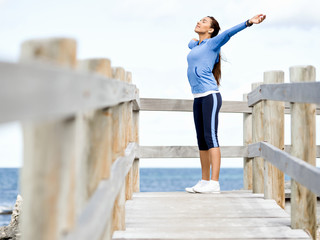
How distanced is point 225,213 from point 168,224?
0.71m

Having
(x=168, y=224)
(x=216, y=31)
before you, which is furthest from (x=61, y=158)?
(x=216, y=31)

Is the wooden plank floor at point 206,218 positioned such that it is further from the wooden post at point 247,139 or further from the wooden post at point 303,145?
the wooden post at point 247,139

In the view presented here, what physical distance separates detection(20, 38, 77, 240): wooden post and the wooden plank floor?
91.7 inches

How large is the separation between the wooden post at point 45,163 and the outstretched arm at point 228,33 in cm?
398

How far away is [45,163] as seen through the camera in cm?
166

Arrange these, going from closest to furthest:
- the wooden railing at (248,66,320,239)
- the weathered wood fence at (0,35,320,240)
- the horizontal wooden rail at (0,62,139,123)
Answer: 1. the horizontal wooden rail at (0,62,139,123)
2. the weathered wood fence at (0,35,320,240)
3. the wooden railing at (248,66,320,239)

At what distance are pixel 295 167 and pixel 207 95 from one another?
215 centimetres

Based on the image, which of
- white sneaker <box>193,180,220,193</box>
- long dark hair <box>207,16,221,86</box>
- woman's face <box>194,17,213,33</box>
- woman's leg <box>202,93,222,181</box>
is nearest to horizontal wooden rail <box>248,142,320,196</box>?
woman's leg <box>202,93,222,181</box>

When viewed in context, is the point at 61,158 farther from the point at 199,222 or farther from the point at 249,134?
the point at 249,134

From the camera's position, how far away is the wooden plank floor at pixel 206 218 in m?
4.15

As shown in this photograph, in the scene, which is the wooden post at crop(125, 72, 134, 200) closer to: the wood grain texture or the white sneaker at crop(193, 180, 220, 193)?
the white sneaker at crop(193, 180, 220, 193)

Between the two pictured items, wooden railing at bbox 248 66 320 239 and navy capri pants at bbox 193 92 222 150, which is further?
navy capri pants at bbox 193 92 222 150

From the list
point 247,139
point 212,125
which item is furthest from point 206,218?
point 247,139

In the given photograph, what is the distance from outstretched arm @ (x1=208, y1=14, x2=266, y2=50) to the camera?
5496 mm
